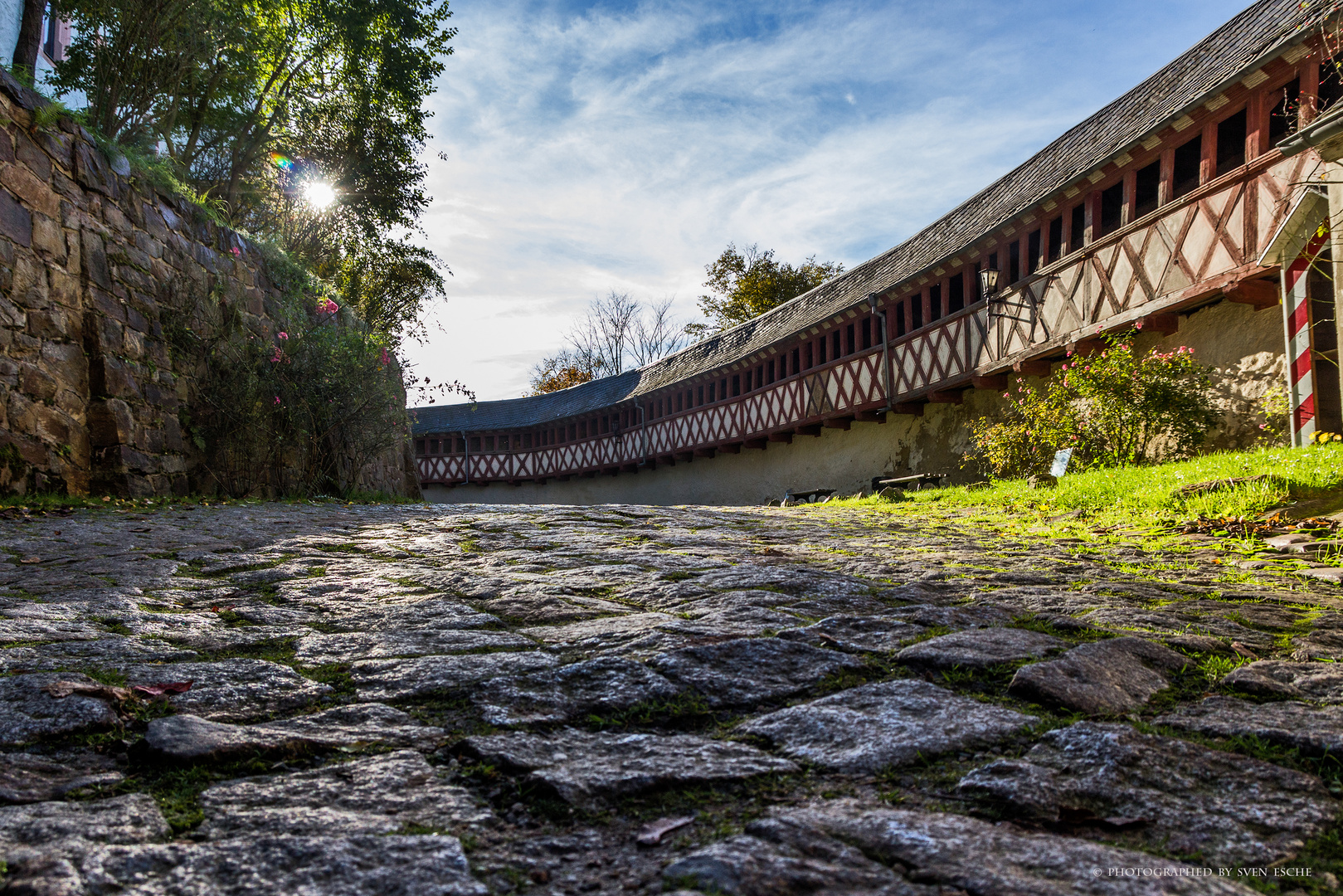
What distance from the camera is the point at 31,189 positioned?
6977mm

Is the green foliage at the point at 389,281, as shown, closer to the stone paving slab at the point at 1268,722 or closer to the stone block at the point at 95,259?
the stone block at the point at 95,259

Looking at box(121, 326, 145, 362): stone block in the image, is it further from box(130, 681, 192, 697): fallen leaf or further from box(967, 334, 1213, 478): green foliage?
box(967, 334, 1213, 478): green foliage

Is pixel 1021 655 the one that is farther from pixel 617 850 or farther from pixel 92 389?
pixel 92 389

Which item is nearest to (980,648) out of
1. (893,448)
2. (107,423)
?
(107,423)

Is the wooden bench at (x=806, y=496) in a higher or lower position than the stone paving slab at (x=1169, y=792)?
higher

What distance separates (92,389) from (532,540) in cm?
514

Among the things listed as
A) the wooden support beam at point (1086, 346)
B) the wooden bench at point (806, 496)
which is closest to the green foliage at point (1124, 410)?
the wooden support beam at point (1086, 346)

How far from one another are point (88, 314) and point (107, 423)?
1.01m

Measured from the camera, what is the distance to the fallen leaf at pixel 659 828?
4.23 ft

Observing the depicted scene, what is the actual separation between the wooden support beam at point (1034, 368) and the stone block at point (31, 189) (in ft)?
39.9

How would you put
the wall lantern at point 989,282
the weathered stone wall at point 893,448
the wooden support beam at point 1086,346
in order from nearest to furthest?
1. the weathered stone wall at point 893,448
2. the wooden support beam at point 1086,346
3. the wall lantern at point 989,282

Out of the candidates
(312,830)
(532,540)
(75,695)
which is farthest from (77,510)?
(312,830)

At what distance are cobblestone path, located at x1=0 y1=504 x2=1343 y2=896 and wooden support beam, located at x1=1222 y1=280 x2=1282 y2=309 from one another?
7220mm

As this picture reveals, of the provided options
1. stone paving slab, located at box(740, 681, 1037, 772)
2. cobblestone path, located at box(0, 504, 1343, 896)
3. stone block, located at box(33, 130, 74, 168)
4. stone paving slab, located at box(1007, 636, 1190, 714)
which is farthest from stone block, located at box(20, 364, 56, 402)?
stone paving slab, located at box(1007, 636, 1190, 714)
